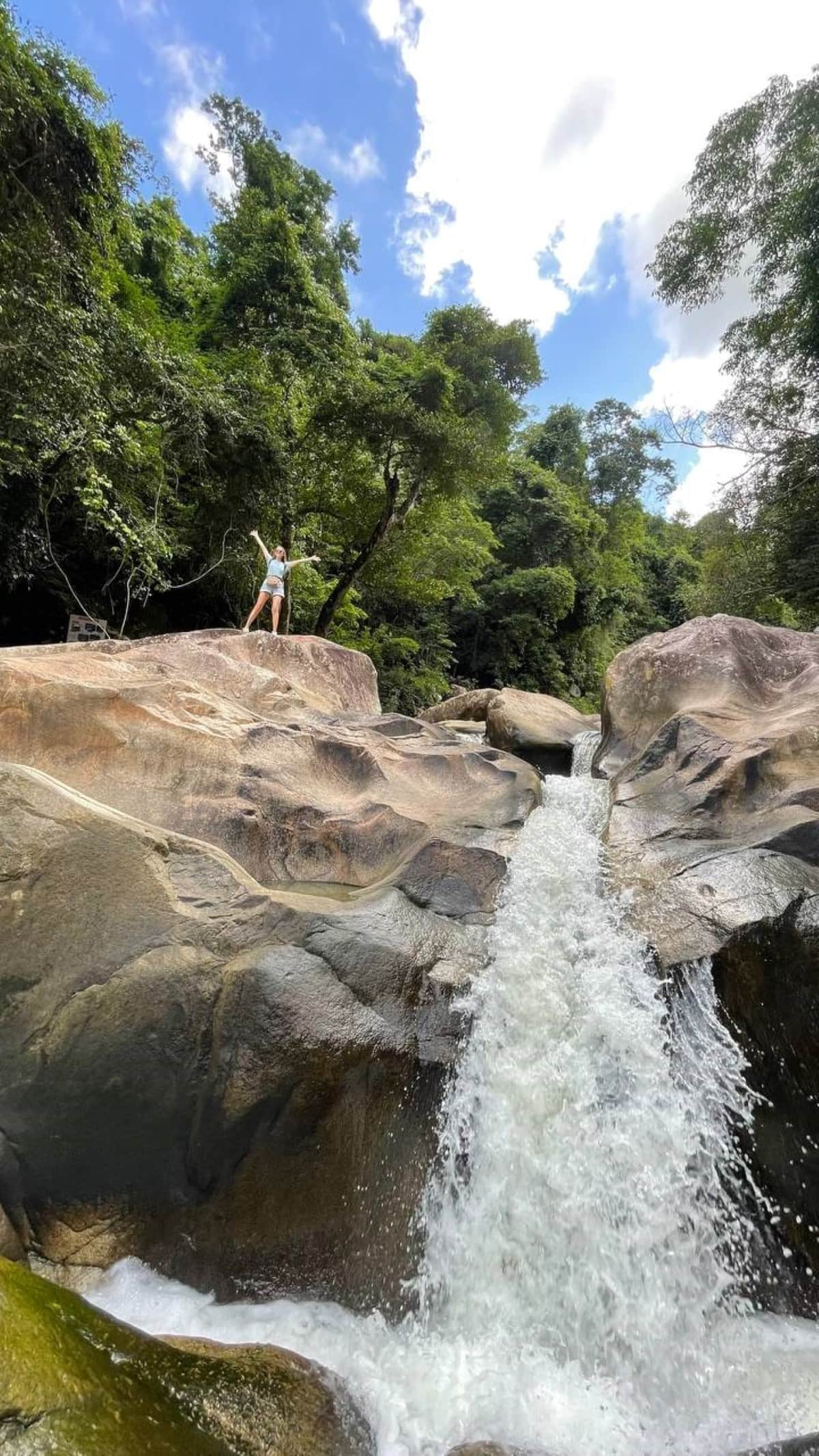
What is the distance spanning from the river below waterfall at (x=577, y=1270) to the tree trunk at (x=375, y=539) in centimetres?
1376

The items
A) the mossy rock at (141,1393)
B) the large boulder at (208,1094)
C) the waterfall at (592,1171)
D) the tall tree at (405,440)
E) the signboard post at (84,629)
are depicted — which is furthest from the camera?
the tall tree at (405,440)

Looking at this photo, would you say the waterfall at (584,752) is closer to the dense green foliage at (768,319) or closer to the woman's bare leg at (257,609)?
the woman's bare leg at (257,609)

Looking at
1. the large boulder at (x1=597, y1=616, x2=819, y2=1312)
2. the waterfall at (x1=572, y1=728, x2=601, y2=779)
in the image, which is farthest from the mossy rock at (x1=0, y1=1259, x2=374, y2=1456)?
the waterfall at (x1=572, y1=728, x2=601, y2=779)

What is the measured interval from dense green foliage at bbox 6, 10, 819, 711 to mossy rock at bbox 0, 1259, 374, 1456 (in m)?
10.4

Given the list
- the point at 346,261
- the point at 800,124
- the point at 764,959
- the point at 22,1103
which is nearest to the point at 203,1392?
the point at 22,1103

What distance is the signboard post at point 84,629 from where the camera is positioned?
1122cm

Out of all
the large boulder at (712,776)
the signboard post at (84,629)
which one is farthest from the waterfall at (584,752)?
the signboard post at (84,629)

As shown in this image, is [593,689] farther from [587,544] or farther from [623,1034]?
[623,1034]

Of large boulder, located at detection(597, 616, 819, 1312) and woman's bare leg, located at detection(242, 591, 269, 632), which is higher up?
woman's bare leg, located at detection(242, 591, 269, 632)

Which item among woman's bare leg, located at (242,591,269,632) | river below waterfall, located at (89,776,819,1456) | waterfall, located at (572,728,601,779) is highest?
woman's bare leg, located at (242,591,269,632)

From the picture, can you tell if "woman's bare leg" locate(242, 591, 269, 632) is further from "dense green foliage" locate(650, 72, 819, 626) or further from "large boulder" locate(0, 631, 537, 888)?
"dense green foliage" locate(650, 72, 819, 626)

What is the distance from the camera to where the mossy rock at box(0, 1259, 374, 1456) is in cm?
208

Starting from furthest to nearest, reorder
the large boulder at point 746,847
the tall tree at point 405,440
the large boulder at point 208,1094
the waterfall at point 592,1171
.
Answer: the tall tree at point 405,440
the large boulder at point 746,847
the large boulder at point 208,1094
the waterfall at point 592,1171

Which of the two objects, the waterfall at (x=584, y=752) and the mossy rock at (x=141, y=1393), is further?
the waterfall at (x=584, y=752)
